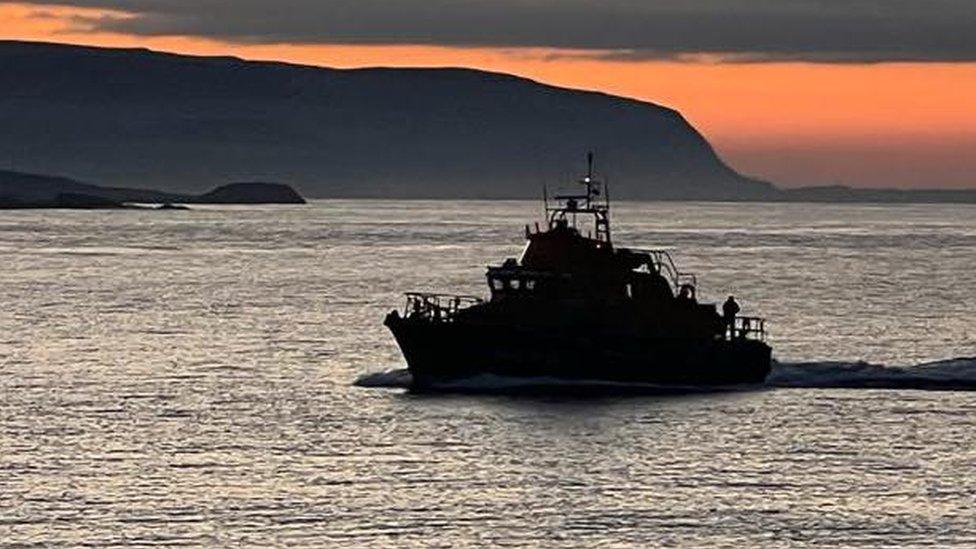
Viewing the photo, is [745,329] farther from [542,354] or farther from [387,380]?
[387,380]

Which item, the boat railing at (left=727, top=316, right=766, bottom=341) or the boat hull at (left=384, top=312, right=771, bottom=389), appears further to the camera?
the boat railing at (left=727, top=316, right=766, bottom=341)

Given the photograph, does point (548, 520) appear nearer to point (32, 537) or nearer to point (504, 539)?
point (504, 539)

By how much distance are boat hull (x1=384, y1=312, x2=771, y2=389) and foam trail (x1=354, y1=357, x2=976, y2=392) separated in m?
0.20

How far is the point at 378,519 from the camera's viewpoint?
50.5 metres

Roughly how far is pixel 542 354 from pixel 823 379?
10646mm

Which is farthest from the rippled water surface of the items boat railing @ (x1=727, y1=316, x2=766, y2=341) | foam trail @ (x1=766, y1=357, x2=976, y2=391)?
boat railing @ (x1=727, y1=316, x2=766, y2=341)

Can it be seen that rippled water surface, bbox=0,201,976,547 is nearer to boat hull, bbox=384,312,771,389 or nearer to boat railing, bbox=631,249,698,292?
boat hull, bbox=384,312,771,389

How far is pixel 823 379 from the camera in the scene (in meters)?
78.2

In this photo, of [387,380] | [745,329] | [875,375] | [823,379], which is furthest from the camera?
[745,329]

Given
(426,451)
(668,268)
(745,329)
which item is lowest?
(426,451)

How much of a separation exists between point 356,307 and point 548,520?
66.5 metres

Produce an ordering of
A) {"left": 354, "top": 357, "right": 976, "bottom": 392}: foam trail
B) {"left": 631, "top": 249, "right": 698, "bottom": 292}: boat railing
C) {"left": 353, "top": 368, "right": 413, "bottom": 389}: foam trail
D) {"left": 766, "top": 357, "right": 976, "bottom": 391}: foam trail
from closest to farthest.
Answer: {"left": 631, "top": 249, "right": 698, "bottom": 292}: boat railing → {"left": 354, "top": 357, "right": 976, "bottom": 392}: foam trail → {"left": 353, "top": 368, "right": 413, "bottom": 389}: foam trail → {"left": 766, "top": 357, "right": 976, "bottom": 391}: foam trail

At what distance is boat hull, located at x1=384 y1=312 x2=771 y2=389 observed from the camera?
235ft

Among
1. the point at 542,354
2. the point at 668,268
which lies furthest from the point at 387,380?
the point at 668,268
